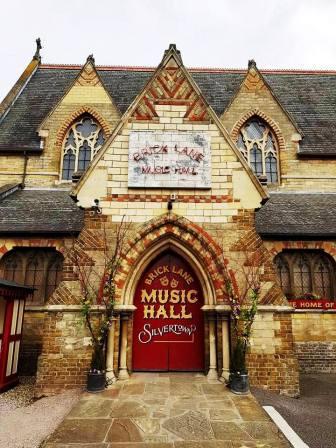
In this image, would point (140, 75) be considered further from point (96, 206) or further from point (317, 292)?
point (317, 292)

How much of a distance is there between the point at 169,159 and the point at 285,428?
6040mm

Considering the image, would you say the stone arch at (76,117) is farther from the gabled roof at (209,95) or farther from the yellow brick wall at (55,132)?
the gabled roof at (209,95)

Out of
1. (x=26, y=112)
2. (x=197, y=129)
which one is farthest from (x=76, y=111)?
(x=197, y=129)

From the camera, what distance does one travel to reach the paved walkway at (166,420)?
4488 mm

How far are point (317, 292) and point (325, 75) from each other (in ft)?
39.8

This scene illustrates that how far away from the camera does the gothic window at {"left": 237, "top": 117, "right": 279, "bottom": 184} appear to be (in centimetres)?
1296

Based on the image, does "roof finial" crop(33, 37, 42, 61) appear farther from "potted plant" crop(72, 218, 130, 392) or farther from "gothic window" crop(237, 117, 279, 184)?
"potted plant" crop(72, 218, 130, 392)

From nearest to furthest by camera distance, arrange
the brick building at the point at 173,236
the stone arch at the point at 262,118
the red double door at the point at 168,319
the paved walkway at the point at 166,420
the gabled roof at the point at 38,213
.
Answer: the paved walkway at the point at 166,420 < the brick building at the point at 173,236 < the red double door at the point at 168,319 < the gabled roof at the point at 38,213 < the stone arch at the point at 262,118

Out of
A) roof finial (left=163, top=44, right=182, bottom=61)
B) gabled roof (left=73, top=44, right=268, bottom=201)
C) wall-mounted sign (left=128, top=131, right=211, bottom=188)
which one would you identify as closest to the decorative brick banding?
wall-mounted sign (left=128, top=131, right=211, bottom=188)

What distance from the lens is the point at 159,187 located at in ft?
27.1

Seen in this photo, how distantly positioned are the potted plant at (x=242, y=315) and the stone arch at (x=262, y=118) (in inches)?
274

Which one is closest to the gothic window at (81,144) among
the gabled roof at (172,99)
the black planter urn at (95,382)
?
the gabled roof at (172,99)

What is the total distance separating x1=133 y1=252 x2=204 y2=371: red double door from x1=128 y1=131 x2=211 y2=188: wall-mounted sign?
6.16 feet

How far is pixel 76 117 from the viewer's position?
13344 millimetres
